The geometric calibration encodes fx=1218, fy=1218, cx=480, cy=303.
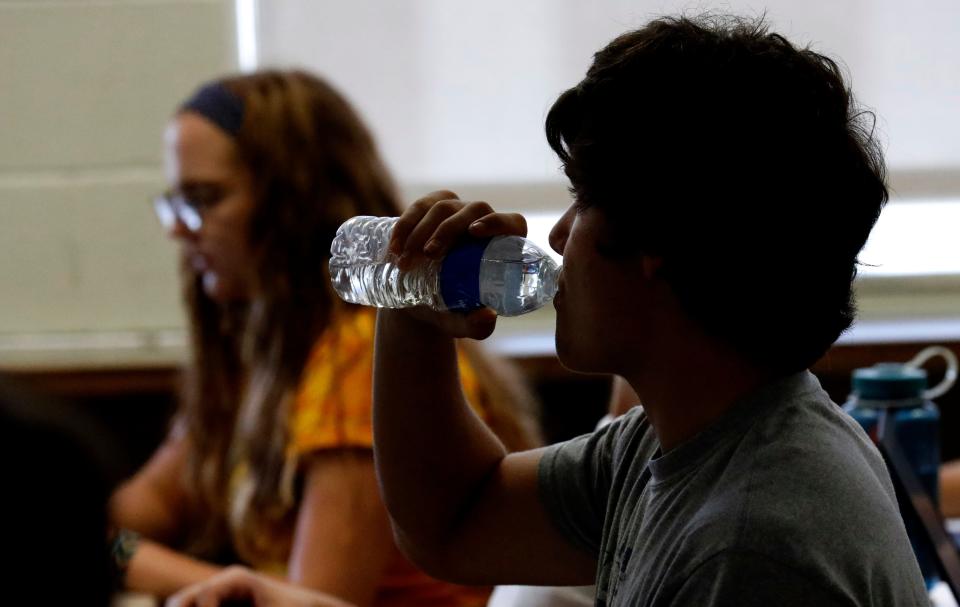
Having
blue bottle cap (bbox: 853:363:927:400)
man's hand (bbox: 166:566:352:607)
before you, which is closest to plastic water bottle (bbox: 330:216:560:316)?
man's hand (bbox: 166:566:352:607)

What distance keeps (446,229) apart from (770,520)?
345 millimetres

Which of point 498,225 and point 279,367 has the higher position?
point 498,225

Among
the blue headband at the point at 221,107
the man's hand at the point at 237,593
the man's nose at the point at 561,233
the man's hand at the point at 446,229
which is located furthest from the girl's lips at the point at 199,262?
the man's nose at the point at 561,233

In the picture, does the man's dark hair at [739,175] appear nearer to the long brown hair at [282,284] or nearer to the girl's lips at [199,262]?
the long brown hair at [282,284]

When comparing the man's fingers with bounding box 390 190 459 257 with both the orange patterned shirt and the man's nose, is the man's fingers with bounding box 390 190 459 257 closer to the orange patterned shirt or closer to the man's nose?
the man's nose

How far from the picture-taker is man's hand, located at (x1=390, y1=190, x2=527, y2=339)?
93 centimetres

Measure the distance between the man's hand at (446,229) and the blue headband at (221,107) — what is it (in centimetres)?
94

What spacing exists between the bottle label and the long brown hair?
76 centimetres

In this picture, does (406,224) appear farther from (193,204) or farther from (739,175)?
(193,204)

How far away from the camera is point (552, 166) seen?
237cm

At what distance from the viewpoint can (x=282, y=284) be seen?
1.77m

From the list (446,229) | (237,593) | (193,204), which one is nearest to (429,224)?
(446,229)

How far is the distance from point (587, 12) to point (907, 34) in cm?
61

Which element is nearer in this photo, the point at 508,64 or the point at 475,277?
the point at 475,277
